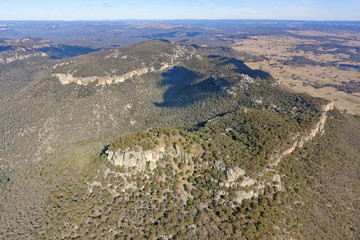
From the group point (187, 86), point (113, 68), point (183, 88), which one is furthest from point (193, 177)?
point (113, 68)

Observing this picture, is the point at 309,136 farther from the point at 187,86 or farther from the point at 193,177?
the point at 187,86

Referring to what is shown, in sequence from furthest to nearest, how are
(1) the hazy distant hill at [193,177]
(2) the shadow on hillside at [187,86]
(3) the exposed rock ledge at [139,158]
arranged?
(2) the shadow on hillside at [187,86] < (3) the exposed rock ledge at [139,158] < (1) the hazy distant hill at [193,177]

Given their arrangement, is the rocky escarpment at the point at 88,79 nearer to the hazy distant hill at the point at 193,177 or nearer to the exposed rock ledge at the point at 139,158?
the hazy distant hill at the point at 193,177

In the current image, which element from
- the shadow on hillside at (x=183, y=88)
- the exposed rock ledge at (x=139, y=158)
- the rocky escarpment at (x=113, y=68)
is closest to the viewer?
the exposed rock ledge at (x=139, y=158)

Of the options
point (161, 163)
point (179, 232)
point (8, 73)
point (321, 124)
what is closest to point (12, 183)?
point (161, 163)

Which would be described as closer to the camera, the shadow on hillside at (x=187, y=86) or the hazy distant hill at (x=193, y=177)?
the hazy distant hill at (x=193, y=177)

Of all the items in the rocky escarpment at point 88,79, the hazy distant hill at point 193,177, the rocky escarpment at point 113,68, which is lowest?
the hazy distant hill at point 193,177

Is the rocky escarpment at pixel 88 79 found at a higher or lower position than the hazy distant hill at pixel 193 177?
higher

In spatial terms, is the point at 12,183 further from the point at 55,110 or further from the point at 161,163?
the point at 161,163

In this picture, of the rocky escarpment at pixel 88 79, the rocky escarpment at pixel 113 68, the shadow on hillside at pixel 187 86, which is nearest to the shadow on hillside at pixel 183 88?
the shadow on hillside at pixel 187 86

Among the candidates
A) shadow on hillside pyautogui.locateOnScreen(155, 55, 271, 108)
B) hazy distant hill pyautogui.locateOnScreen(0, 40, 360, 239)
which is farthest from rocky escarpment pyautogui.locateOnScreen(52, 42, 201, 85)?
hazy distant hill pyautogui.locateOnScreen(0, 40, 360, 239)
